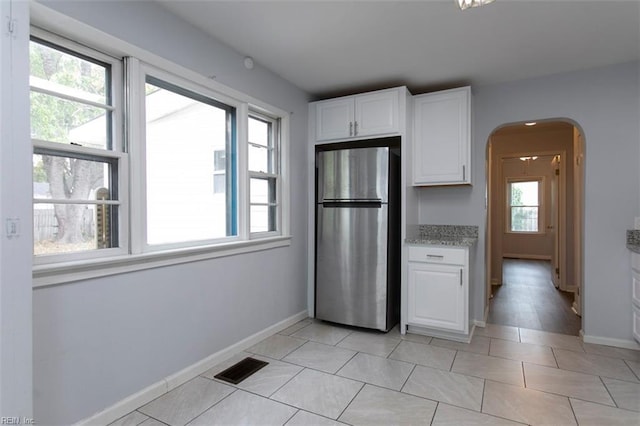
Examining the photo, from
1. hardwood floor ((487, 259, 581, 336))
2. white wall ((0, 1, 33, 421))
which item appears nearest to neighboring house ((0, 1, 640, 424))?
white wall ((0, 1, 33, 421))

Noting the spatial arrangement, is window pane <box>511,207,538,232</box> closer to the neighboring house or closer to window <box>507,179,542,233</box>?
window <box>507,179,542,233</box>

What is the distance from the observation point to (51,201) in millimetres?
1619

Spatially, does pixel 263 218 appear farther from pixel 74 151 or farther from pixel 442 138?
pixel 442 138

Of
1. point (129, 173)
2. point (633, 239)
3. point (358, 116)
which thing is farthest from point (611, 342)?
point (129, 173)

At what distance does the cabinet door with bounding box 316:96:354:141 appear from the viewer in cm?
335

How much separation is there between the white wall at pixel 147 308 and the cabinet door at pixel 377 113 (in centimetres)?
78

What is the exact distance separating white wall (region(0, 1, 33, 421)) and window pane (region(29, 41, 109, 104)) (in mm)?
339

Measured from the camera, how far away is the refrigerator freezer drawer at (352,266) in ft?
10.2

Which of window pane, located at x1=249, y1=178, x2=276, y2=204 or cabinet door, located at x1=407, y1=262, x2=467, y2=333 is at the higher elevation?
window pane, located at x1=249, y1=178, x2=276, y2=204

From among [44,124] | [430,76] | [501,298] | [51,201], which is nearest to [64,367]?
[51,201]

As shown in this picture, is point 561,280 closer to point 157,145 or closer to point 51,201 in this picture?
point 157,145

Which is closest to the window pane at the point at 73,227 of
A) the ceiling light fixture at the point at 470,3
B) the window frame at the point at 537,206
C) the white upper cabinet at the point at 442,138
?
the ceiling light fixture at the point at 470,3

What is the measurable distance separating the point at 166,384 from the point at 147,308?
521 millimetres

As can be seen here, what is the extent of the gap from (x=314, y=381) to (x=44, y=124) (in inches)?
83.6
